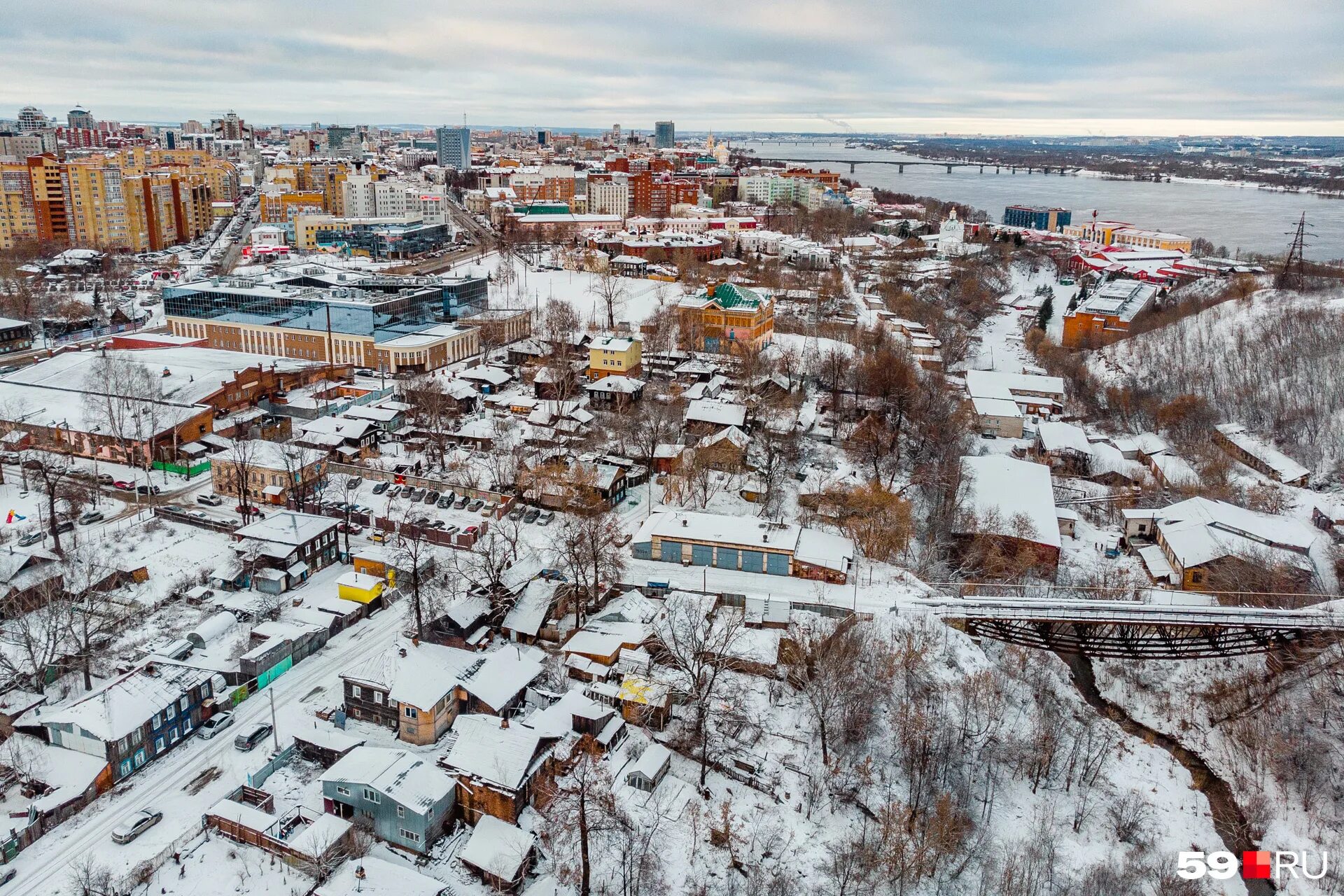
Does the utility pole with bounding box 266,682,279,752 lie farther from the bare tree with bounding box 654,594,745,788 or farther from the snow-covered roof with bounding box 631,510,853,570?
the snow-covered roof with bounding box 631,510,853,570

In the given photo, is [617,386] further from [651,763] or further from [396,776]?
[396,776]

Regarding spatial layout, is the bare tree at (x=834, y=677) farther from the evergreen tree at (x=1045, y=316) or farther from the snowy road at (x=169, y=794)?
the evergreen tree at (x=1045, y=316)

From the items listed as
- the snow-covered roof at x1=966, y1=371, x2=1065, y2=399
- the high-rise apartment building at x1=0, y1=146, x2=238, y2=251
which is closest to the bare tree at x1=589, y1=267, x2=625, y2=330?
the snow-covered roof at x1=966, y1=371, x2=1065, y2=399

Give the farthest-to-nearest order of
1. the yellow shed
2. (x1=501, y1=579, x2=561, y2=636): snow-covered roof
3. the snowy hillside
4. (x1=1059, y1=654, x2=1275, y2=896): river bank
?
the snowy hillside
the yellow shed
(x1=501, y1=579, x2=561, y2=636): snow-covered roof
(x1=1059, y1=654, x2=1275, y2=896): river bank

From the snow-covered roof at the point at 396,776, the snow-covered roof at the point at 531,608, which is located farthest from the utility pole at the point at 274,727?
the snow-covered roof at the point at 531,608

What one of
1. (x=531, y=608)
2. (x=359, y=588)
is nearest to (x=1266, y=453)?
(x=531, y=608)

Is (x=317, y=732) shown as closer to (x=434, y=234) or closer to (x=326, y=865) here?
(x=326, y=865)

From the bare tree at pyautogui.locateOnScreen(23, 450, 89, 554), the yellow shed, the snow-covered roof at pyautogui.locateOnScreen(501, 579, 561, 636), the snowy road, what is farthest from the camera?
the bare tree at pyautogui.locateOnScreen(23, 450, 89, 554)
